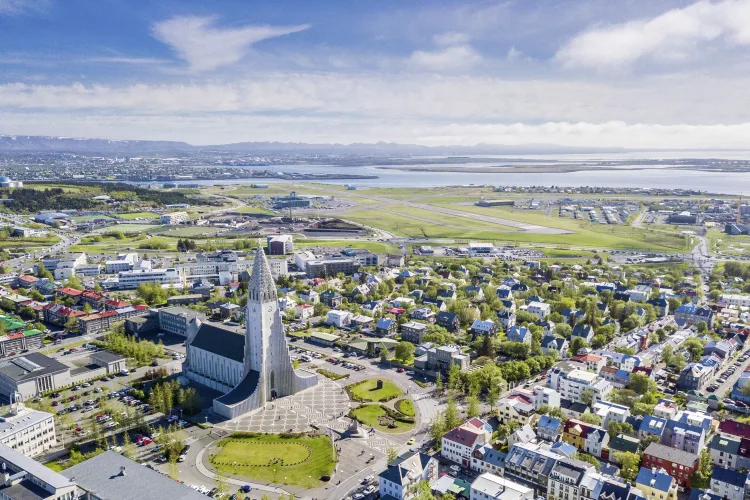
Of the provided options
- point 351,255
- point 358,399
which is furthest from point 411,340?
point 351,255

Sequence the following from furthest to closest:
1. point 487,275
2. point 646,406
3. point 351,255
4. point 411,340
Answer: point 351,255 < point 487,275 < point 411,340 < point 646,406

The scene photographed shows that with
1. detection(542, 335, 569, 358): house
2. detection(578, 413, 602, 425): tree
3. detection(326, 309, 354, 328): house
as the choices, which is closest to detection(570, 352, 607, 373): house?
detection(542, 335, 569, 358): house

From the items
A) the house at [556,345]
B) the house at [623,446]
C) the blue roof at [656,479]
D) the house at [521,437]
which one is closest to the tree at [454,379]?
the house at [521,437]

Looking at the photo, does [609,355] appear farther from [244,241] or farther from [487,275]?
[244,241]

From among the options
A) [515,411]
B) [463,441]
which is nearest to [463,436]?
[463,441]

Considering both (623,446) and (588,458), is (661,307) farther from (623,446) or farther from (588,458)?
(588,458)

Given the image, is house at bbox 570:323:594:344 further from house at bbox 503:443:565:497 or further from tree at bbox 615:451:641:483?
house at bbox 503:443:565:497
